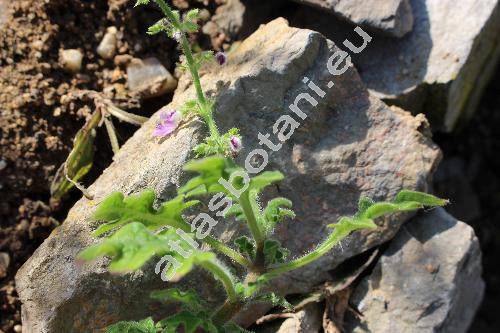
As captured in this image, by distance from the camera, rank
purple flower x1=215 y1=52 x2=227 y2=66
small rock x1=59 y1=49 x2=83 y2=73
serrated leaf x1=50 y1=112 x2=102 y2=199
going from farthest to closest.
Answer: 1. small rock x1=59 y1=49 x2=83 y2=73
2. serrated leaf x1=50 y1=112 x2=102 y2=199
3. purple flower x1=215 y1=52 x2=227 y2=66

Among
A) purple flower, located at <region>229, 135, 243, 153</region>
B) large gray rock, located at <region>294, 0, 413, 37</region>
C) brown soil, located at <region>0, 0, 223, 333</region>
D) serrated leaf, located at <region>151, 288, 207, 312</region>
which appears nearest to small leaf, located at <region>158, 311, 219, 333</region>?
serrated leaf, located at <region>151, 288, 207, 312</region>

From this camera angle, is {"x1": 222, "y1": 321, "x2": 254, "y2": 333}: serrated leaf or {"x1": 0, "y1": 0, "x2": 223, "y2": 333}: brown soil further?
{"x1": 0, "y1": 0, "x2": 223, "y2": 333}: brown soil

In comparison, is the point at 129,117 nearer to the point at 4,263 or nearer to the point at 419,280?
the point at 4,263

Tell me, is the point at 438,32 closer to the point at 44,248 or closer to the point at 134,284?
the point at 134,284

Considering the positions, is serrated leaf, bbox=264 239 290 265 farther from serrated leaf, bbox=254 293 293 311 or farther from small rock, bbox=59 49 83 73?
small rock, bbox=59 49 83 73

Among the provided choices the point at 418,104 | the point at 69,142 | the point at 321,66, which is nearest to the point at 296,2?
the point at 321,66

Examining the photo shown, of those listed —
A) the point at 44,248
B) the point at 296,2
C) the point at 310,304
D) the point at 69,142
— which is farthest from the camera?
the point at 296,2

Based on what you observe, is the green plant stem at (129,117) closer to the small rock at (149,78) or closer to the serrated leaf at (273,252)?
the small rock at (149,78)

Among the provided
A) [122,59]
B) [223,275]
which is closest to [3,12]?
[122,59]
